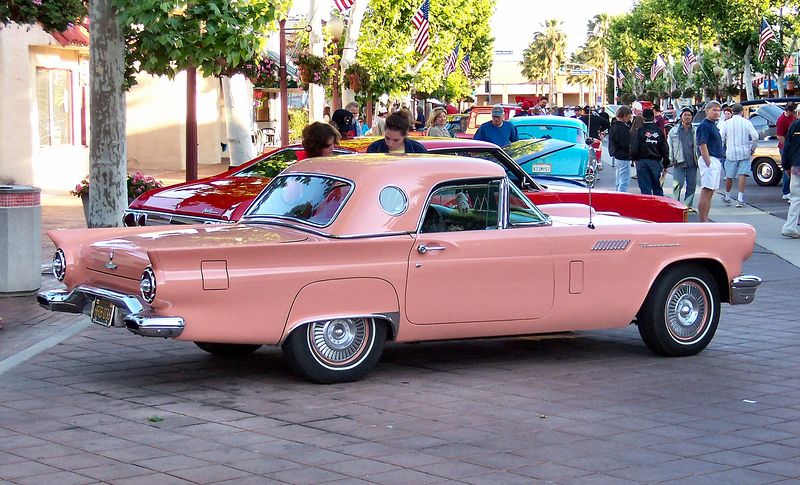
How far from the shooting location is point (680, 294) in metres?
8.59

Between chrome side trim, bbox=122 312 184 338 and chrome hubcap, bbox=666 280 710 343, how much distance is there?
11.7 ft

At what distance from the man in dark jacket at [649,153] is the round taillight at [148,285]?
38.8 ft

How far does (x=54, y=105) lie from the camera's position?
26109mm

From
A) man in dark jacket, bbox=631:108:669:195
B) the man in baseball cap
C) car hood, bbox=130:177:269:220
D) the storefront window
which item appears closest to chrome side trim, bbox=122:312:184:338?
car hood, bbox=130:177:269:220

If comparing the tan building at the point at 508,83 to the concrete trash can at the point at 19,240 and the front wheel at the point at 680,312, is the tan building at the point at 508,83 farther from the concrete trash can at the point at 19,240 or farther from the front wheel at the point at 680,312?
the front wheel at the point at 680,312

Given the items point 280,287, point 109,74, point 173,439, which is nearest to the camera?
point 173,439

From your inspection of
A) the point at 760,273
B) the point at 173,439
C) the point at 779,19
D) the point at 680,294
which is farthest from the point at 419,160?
the point at 779,19

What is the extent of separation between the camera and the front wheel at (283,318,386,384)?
7.35 m

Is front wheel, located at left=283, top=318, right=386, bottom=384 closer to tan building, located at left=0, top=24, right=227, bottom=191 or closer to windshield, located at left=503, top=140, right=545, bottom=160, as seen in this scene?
windshield, located at left=503, top=140, right=545, bottom=160

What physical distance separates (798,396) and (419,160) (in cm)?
285

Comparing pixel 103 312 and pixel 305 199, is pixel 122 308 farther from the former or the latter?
pixel 305 199

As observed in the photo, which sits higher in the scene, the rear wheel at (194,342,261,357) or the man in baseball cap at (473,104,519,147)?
the man in baseball cap at (473,104,519,147)

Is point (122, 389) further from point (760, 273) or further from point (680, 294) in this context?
point (760, 273)

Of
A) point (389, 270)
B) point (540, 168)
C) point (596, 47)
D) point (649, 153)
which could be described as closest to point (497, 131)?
point (540, 168)
